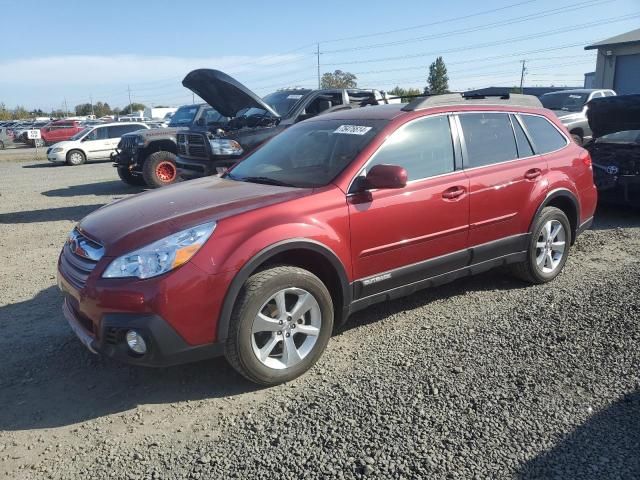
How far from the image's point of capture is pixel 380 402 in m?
3.12

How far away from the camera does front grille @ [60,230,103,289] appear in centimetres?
324

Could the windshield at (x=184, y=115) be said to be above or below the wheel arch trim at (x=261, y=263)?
above

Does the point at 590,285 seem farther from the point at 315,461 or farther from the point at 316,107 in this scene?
the point at 316,107

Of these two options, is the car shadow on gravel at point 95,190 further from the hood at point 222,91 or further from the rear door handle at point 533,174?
the rear door handle at point 533,174

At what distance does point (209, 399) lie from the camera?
325 cm

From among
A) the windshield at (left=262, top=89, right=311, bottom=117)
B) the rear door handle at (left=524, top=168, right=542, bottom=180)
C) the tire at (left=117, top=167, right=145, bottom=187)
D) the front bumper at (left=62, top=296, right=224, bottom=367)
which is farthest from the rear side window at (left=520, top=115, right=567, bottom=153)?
the tire at (left=117, top=167, right=145, bottom=187)

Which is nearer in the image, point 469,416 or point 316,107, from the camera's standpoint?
point 469,416

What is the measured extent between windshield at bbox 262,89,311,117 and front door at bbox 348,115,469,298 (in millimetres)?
6281

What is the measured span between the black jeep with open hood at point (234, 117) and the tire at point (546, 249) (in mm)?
4303

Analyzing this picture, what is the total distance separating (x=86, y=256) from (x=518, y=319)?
10.5 feet

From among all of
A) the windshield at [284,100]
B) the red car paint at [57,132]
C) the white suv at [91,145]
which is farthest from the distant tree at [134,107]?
the windshield at [284,100]

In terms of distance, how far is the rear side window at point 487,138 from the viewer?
4.44 meters

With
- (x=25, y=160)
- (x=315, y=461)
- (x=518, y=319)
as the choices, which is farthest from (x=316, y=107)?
(x=25, y=160)

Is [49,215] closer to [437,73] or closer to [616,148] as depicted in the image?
[616,148]
